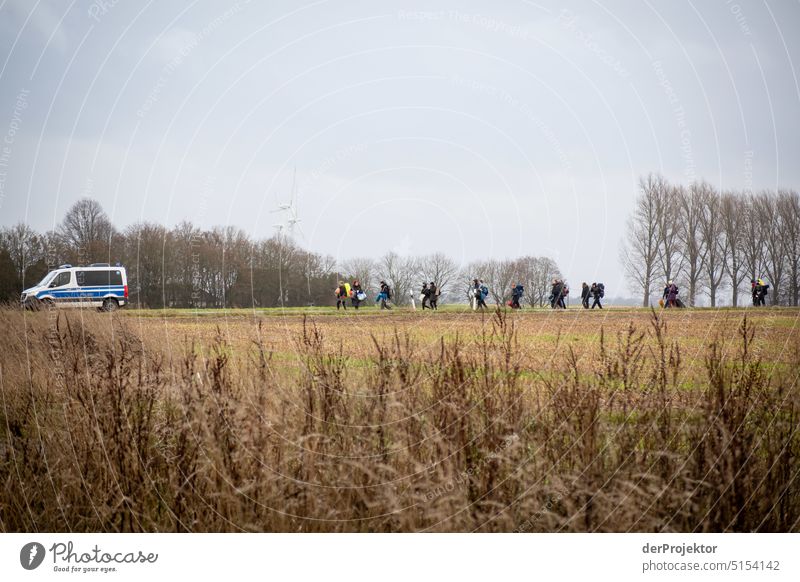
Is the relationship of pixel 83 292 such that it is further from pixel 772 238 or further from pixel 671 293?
pixel 671 293

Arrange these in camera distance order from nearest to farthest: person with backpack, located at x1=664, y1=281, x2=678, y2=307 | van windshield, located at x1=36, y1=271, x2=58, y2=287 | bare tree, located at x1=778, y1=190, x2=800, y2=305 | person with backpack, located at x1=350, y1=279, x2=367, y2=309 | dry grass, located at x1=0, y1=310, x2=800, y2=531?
dry grass, located at x1=0, y1=310, x2=800, y2=531, bare tree, located at x1=778, y1=190, x2=800, y2=305, van windshield, located at x1=36, y1=271, x2=58, y2=287, person with backpack, located at x1=664, y1=281, x2=678, y2=307, person with backpack, located at x1=350, y1=279, x2=367, y2=309

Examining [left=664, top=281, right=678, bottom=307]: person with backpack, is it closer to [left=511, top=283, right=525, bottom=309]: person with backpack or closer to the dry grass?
[left=511, top=283, right=525, bottom=309]: person with backpack

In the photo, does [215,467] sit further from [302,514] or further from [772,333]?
[772,333]

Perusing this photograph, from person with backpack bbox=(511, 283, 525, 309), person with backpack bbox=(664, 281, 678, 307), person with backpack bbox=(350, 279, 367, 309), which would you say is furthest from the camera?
person with backpack bbox=(350, 279, 367, 309)

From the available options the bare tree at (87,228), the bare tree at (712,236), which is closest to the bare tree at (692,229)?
the bare tree at (712,236)

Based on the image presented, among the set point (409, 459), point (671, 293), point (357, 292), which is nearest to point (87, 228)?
point (409, 459)

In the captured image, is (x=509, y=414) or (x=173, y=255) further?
(x=173, y=255)

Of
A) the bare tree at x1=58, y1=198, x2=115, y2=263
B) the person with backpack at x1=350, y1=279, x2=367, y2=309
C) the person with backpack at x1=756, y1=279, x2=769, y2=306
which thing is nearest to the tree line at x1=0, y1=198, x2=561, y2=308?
the bare tree at x1=58, y1=198, x2=115, y2=263

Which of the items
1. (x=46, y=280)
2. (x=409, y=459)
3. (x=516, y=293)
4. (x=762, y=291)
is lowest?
(x=409, y=459)

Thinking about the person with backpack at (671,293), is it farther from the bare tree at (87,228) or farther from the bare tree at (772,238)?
the bare tree at (87,228)

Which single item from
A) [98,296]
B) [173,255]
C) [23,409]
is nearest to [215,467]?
[23,409]

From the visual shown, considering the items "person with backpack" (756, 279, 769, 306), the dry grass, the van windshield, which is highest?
the van windshield
